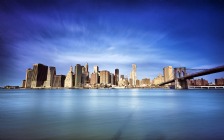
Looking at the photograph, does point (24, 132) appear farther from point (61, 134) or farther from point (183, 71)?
point (183, 71)

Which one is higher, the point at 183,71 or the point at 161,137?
the point at 183,71

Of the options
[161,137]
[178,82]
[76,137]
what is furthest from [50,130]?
[178,82]

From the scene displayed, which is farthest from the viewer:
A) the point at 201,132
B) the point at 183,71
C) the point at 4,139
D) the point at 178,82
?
the point at 183,71

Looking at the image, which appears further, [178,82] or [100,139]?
[178,82]

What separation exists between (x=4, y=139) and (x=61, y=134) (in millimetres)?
2715

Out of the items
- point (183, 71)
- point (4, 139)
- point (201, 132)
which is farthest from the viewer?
point (183, 71)

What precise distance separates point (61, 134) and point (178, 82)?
118 m

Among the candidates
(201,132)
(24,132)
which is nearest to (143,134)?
(201,132)

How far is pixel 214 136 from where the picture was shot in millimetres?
10148

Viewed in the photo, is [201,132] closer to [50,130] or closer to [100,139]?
[100,139]

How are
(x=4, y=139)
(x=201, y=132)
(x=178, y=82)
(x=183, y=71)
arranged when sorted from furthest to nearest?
1. (x=183, y=71)
2. (x=178, y=82)
3. (x=201, y=132)
4. (x=4, y=139)

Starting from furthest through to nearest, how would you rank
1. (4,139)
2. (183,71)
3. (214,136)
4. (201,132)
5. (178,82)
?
(183,71), (178,82), (201,132), (214,136), (4,139)

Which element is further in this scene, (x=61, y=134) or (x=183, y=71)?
(x=183, y=71)

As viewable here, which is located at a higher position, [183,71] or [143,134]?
[183,71]
